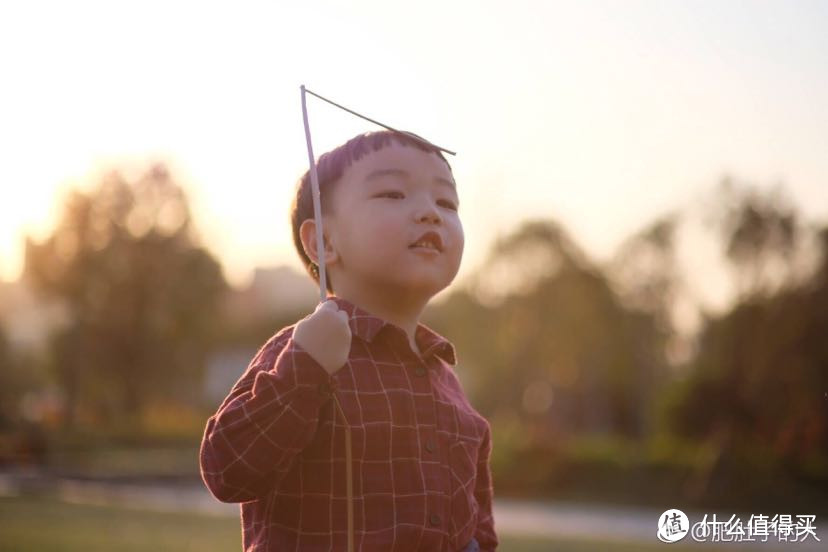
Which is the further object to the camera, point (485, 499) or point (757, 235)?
point (757, 235)

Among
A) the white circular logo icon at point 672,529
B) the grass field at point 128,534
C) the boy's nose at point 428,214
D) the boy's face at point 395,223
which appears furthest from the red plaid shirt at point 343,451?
the white circular logo icon at point 672,529

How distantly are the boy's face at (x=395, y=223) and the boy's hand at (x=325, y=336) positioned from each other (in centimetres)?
26

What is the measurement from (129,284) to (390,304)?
Answer: 28378mm

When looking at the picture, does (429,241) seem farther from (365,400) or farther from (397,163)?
(365,400)

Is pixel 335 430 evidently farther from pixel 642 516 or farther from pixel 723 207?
pixel 723 207

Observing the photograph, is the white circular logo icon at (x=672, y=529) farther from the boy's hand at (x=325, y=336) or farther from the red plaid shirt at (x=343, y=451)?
the boy's hand at (x=325, y=336)

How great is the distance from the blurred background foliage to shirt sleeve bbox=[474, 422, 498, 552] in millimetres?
14600

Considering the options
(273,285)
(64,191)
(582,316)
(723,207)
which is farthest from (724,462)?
(273,285)

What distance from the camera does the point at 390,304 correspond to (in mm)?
2533

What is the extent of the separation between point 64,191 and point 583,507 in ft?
57.5

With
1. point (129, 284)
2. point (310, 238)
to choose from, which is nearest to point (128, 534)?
point (310, 238)

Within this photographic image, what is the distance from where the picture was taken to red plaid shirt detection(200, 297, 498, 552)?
2219 millimetres

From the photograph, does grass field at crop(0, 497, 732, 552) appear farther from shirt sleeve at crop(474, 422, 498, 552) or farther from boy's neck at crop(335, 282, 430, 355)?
boy's neck at crop(335, 282, 430, 355)

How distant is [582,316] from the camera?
76.7 feet
